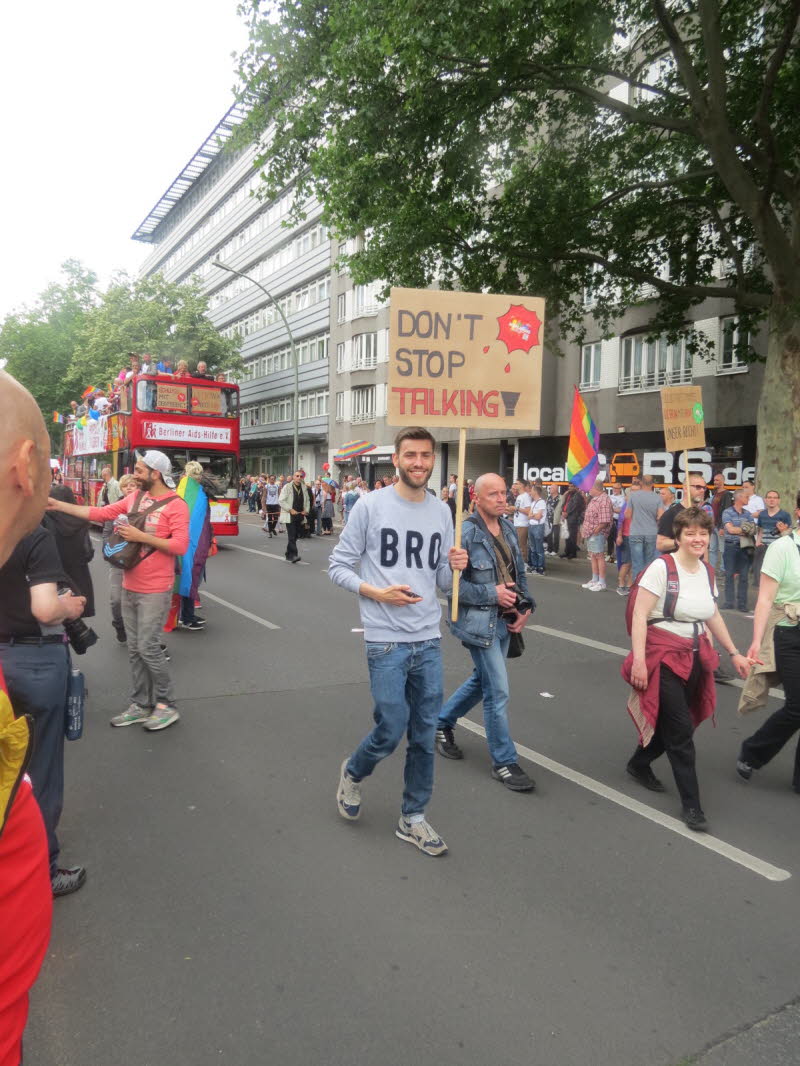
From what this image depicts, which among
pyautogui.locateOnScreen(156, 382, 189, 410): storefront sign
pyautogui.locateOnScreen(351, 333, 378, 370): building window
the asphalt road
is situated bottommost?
the asphalt road

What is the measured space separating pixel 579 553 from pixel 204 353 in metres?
30.5

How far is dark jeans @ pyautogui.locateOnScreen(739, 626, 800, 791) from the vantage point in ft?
14.6

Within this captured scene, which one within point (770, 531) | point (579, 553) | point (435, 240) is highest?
point (435, 240)

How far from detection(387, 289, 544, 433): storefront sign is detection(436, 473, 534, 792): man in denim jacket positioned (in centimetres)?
47

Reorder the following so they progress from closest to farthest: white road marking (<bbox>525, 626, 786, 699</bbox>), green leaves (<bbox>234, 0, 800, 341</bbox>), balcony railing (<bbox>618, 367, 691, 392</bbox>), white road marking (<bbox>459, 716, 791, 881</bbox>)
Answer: white road marking (<bbox>459, 716, 791, 881</bbox>) < white road marking (<bbox>525, 626, 786, 699</bbox>) < green leaves (<bbox>234, 0, 800, 341</bbox>) < balcony railing (<bbox>618, 367, 691, 392</bbox>)

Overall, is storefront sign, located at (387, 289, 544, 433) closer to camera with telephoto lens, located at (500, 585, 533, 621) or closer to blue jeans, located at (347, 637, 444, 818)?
camera with telephoto lens, located at (500, 585, 533, 621)

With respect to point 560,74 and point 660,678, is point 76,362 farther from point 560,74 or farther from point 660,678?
point 660,678

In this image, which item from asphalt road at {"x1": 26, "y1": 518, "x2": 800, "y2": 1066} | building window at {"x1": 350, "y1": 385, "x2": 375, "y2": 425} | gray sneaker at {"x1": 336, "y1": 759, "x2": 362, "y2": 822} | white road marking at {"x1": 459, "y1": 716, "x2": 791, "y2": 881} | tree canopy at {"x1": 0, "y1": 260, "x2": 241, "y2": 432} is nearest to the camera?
asphalt road at {"x1": 26, "y1": 518, "x2": 800, "y2": 1066}

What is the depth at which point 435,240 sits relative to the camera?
14.4 m

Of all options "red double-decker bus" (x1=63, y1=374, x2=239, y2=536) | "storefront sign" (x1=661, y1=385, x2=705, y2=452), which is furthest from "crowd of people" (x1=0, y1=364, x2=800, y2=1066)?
"red double-decker bus" (x1=63, y1=374, x2=239, y2=536)

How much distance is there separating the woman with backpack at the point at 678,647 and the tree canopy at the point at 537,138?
9.51m

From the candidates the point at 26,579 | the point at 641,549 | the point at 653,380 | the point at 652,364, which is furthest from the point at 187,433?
the point at 26,579

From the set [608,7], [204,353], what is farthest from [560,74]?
[204,353]

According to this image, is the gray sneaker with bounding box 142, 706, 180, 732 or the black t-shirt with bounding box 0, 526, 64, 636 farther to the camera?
the gray sneaker with bounding box 142, 706, 180, 732
